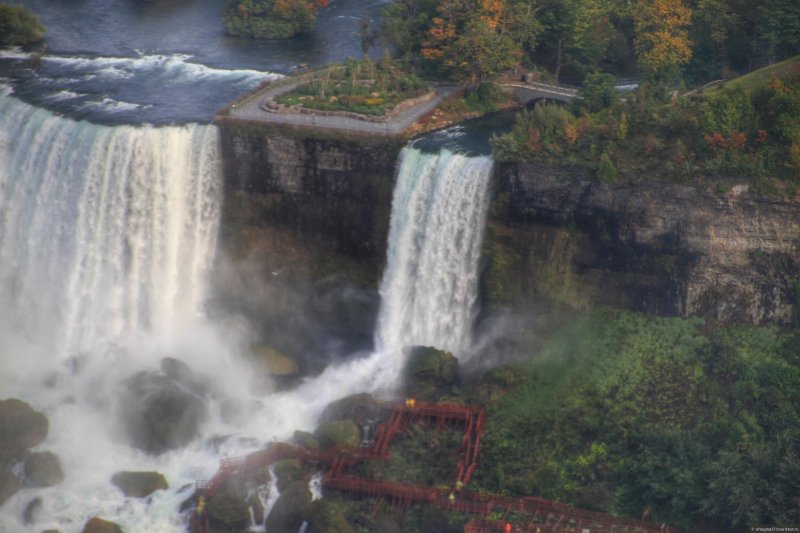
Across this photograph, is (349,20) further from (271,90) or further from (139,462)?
(139,462)

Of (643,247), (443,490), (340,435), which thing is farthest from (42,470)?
(643,247)

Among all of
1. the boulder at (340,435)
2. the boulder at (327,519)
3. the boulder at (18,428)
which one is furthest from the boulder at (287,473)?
the boulder at (18,428)

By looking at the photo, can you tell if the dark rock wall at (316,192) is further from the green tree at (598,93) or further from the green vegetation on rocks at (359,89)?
the green tree at (598,93)

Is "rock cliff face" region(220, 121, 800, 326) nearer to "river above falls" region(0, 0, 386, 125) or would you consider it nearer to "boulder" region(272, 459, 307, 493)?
"river above falls" region(0, 0, 386, 125)

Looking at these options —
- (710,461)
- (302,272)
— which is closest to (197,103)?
(302,272)

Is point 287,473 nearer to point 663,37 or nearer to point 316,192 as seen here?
point 316,192

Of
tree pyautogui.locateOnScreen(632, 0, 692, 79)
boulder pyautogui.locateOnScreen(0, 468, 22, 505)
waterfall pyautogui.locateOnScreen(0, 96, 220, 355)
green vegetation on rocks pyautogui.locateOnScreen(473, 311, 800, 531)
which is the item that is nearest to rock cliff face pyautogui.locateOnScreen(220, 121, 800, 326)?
green vegetation on rocks pyautogui.locateOnScreen(473, 311, 800, 531)

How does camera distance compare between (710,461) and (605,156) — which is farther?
(605,156)
